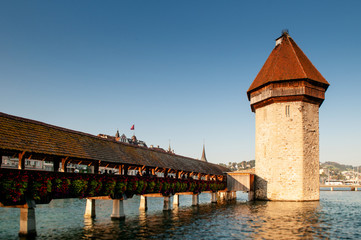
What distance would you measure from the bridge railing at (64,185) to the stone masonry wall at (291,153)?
16420mm

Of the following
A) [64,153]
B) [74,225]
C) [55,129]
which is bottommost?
[74,225]

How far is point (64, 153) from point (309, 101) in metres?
29.6

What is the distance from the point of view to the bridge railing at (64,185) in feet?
45.8

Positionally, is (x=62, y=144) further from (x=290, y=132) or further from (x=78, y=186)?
(x=290, y=132)

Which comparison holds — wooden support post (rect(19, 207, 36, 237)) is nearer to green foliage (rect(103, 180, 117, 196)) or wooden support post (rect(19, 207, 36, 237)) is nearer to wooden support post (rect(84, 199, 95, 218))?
green foliage (rect(103, 180, 117, 196))

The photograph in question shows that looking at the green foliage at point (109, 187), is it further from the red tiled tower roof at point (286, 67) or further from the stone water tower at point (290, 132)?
the red tiled tower roof at point (286, 67)

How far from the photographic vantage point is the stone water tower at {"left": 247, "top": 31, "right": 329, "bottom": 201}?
36781 mm

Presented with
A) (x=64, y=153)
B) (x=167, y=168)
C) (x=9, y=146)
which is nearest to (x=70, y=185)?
(x=64, y=153)

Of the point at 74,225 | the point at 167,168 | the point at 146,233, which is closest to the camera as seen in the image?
the point at 146,233

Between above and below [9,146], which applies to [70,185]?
below

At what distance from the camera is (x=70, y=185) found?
56.2 ft

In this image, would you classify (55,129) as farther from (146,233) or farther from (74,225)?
(146,233)

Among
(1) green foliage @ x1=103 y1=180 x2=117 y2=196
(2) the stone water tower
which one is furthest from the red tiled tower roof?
(1) green foliage @ x1=103 y1=180 x2=117 y2=196

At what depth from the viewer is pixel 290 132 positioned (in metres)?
37.4
